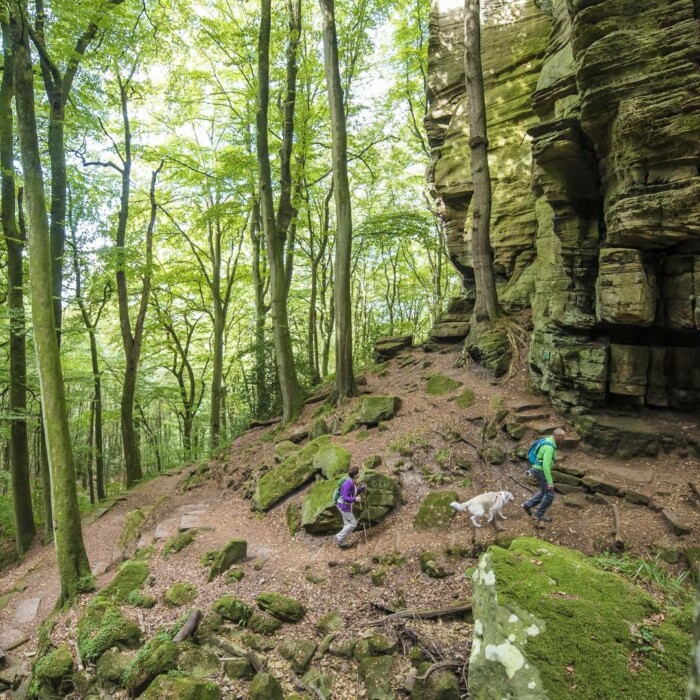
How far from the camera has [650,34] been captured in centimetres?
664

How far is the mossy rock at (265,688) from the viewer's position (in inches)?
175

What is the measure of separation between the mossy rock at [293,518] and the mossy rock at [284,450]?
201 centimetres

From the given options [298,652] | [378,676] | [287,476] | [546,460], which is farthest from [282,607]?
[546,460]

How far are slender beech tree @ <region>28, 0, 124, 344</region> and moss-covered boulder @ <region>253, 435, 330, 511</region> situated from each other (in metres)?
6.53

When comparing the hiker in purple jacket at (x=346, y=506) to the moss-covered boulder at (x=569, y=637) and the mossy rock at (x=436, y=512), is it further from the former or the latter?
the moss-covered boulder at (x=569, y=637)

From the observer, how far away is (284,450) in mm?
11203

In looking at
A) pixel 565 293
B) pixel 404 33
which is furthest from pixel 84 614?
pixel 404 33

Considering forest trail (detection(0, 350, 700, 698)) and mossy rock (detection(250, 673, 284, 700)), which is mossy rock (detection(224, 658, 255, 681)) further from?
forest trail (detection(0, 350, 700, 698))

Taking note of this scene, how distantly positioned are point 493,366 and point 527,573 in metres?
7.49

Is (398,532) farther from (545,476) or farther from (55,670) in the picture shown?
(55,670)

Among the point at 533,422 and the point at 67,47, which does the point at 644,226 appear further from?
the point at 67,47

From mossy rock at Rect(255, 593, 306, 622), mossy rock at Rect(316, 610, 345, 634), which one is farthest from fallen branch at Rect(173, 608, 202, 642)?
mossy rock at Rect(316, 610, 345, 634)

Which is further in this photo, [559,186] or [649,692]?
[559,186]

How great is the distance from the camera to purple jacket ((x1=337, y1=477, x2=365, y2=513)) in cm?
729
